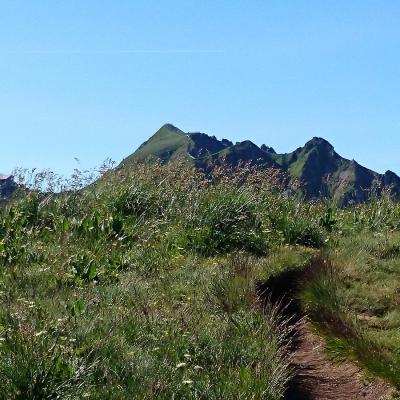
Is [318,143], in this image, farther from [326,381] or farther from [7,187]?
[326,381]

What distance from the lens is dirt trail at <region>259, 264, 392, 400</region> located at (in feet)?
21.1

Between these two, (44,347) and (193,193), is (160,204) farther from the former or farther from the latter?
(44,347)

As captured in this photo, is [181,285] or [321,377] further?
[181,285]

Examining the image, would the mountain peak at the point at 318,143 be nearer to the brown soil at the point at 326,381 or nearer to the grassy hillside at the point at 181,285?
the grassy hillside at the point at 181,285

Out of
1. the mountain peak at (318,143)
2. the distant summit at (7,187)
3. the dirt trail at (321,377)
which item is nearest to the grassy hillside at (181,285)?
the dirt trail at (321,377)

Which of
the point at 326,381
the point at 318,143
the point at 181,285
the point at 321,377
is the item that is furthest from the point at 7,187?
the point at 318,143

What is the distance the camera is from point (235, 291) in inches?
318

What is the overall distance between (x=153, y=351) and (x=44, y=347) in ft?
4.46

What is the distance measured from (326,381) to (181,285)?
2627 mm

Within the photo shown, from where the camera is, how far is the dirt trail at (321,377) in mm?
6445

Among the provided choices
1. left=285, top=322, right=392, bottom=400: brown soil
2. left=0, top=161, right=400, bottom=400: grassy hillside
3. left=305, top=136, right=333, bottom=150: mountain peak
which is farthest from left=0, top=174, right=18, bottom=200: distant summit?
left=305, top=136, right=333, bottom=150: mountain peak

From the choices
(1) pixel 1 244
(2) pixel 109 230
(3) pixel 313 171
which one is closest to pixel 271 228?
(2) pixel 109 230

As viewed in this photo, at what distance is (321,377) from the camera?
6.98 meters

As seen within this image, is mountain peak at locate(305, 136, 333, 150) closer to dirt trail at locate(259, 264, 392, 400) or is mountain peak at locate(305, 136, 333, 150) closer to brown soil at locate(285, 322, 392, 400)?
dirt trail at locate(259, 264, 392, 400)
